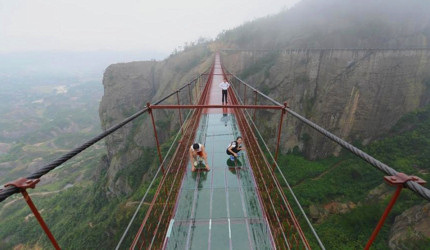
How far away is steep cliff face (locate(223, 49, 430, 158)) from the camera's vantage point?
63.2 ft

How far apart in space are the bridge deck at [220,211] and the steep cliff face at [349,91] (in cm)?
1866

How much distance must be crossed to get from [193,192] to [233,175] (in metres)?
1.06

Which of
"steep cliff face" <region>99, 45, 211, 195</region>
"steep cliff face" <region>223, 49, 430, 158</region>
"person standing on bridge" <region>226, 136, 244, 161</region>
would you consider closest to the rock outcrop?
"steep cliff face" <region>223, 49, 430, 158</region>

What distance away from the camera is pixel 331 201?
1670 centimetres

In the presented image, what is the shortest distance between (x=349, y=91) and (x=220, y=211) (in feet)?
71.0

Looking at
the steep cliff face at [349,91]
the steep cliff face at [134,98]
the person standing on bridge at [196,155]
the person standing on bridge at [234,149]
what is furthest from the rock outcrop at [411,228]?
the steep cliff face at [134,98]

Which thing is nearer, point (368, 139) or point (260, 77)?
point (368, 139)

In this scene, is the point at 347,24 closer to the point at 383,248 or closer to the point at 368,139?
the point at 368,139

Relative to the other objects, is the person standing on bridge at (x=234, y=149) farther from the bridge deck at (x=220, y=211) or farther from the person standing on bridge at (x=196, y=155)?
the person standing on bridge at (x=196, y=155)

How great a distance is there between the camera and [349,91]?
20469 mm

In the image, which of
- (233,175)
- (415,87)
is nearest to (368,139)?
(415,87)

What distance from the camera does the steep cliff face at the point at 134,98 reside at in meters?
28.3

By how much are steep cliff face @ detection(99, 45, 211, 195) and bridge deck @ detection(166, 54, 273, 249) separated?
72.3 feet

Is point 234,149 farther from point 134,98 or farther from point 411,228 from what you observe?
point 134,98
